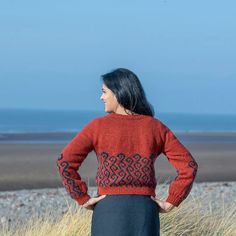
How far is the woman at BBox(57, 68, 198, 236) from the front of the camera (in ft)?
16.4

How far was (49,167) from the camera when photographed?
80.7 ft

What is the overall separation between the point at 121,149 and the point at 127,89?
34 centimetres

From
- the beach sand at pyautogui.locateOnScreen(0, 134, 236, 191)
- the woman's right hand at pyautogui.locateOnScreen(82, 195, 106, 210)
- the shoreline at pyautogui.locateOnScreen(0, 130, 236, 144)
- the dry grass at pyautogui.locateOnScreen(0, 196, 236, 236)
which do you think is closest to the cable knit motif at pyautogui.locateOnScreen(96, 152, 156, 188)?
the woman's right hand at pyautogui.locateOnScreen(82, 195, 106, 210)

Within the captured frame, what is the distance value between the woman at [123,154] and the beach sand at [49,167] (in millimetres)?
13599

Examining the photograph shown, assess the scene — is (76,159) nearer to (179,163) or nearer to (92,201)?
(92,201)

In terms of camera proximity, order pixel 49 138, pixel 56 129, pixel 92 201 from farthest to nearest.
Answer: pixel 56 129
pixel 49 138
pixel 92 201

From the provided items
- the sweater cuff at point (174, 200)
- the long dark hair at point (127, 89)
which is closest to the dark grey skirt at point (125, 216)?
the sweater cuff at point (174, 200)

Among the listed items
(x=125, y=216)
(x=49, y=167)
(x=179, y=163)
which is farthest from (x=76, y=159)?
(x=49, y=167)

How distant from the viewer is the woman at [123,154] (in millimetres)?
5012

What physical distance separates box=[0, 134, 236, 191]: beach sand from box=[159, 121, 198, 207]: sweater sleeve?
13473 millimetres

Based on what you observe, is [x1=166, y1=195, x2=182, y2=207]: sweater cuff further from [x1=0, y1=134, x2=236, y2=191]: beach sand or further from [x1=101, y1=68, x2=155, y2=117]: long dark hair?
[x1=0, y1=134, x2=236, y2=191]: beach sand

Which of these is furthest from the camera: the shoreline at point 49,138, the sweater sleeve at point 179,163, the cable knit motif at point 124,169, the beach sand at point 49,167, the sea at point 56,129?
the sea at point 56,129

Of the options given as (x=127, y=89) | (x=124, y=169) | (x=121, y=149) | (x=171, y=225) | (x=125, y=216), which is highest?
(x=127, y=89)

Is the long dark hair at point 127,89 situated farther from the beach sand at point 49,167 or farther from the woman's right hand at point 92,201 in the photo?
the beach sand at point 49,167
